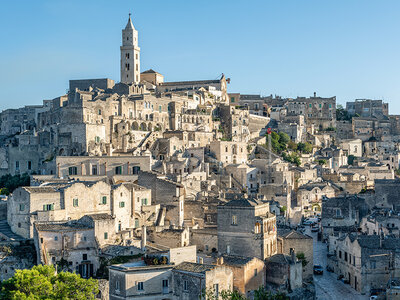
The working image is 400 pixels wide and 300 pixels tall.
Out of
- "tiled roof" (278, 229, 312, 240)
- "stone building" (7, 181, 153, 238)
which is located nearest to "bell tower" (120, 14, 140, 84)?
"stone building" (7, 181, 153, 238)

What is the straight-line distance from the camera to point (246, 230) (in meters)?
44.3

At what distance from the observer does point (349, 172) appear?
84.4m

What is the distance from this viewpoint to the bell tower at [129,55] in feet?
332

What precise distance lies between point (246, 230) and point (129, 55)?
2479 inches

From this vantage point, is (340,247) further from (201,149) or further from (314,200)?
(201,149)

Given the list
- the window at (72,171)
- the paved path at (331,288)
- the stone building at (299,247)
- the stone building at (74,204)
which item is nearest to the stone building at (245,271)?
the stone building at (299,247)

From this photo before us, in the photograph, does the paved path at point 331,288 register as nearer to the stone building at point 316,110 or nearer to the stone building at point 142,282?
the stone building at point 142,282

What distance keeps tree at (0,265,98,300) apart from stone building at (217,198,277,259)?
40.4ft

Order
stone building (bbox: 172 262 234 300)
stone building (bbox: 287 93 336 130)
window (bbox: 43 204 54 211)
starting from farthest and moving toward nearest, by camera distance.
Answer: stone building (bbox: 287 93 336 130) → window (bbox: 43 204 54 211) → stone building (bbox: 172 262 234 300)

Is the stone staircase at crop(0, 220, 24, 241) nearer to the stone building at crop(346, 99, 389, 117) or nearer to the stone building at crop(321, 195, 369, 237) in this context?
the stone building at crop(321, 195, 369, 237)

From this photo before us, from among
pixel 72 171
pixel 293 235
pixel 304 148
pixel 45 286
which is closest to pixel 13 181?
pixel 72 171

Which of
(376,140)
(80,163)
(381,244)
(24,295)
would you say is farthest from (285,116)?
(24,295)

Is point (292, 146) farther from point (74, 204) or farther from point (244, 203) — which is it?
point (74, 204)

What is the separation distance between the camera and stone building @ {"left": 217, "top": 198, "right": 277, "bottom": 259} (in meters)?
43.8
